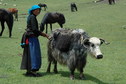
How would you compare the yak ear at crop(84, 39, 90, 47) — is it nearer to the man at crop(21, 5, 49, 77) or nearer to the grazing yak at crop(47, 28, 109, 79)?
the grazing yak at crop(47, 28, 109, 79)

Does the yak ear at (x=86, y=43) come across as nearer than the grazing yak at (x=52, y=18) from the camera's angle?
Yes

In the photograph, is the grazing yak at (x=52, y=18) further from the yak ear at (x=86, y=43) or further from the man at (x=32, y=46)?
the yak ear at (x=86, y=43)

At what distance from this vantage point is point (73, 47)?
359 inches

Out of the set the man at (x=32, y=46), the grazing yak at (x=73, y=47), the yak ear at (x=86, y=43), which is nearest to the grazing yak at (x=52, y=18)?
the grazing yak at (x=73, y=47)

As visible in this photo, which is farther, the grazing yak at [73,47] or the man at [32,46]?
the man at [32,46]

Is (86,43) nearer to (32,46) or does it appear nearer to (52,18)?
(32,46)

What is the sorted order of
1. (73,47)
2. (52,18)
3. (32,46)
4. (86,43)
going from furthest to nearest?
(52,18) < (32,46) < (73,47) < (86,43)

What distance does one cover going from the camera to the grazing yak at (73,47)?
8.70 metres

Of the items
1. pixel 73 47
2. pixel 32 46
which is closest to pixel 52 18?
pixel 32 46

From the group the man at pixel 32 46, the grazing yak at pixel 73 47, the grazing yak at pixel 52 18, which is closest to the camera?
the grazing yak at pixel 73 47

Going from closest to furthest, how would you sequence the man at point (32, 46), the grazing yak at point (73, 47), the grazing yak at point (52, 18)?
the grazing yak at point (73, 47), the man at point (32, 46), the grazing yak at point (52, 18)

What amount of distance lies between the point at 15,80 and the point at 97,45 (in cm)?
252

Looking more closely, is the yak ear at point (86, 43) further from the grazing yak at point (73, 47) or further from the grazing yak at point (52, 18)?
the grazing yak at point (52, 18)

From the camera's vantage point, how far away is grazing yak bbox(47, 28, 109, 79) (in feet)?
28.6
